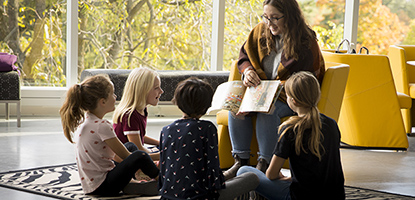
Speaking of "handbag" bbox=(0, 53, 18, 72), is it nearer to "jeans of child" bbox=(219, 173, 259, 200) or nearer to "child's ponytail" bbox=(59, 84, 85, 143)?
"child's ponytail" bbox=(59, 84, 85, 143)

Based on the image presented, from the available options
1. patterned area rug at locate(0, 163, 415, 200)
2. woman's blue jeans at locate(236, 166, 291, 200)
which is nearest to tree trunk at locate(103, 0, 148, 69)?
patterned area rug at locate(0, 163, 415, 200)

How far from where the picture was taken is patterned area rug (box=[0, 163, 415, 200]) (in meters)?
2.45

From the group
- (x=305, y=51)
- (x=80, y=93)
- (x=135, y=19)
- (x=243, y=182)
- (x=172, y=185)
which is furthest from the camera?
(x=135, y=19)

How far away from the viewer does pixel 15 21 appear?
208 inches

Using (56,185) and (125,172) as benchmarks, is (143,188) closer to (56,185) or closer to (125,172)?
(125,172)

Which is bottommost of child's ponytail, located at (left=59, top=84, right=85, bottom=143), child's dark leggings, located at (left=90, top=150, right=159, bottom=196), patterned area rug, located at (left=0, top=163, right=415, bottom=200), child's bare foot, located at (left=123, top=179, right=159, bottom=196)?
patterned area rug, located at (left=0, top=163, right=415, bottom=200)

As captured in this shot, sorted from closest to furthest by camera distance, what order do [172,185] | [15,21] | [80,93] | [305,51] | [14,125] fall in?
[172,185], [80,93], [305,51], [14,125], [15,21]

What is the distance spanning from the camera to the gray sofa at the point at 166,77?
4773 mm

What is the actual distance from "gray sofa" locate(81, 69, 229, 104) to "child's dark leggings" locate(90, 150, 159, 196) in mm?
2471

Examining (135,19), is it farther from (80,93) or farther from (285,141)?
(285,141)

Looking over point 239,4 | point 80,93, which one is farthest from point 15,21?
point 80,93

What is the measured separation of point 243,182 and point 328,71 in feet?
3.40

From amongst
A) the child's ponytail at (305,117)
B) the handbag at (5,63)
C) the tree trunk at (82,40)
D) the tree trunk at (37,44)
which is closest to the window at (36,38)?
the tree trunk at (37,44)

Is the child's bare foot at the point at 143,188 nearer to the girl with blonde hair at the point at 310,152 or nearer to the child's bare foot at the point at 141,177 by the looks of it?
the child's bare foot at the point at 141,177
